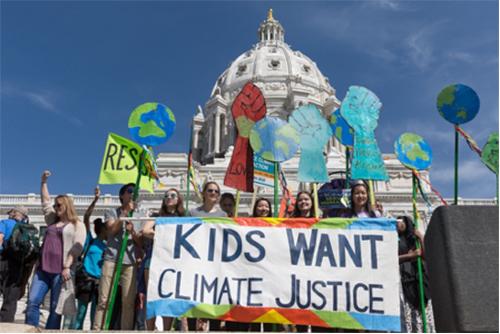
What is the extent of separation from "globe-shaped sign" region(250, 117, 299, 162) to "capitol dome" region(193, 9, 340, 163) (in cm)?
6162

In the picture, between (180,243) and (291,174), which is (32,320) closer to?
(180,243)

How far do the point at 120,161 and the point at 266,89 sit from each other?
67.9 meters

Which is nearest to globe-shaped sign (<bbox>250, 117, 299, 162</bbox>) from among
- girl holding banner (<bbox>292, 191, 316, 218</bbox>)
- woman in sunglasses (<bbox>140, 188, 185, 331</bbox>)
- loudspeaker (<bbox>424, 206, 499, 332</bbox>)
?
girl holding banner (<bbox>292, 191, 316, 218</bbox>)

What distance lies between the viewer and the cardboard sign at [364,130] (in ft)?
25.0

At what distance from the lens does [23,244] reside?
7.67 meters

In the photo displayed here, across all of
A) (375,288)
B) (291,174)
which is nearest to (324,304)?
(375,288)

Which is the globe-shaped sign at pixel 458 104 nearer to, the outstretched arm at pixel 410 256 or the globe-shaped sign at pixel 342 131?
the outstretched arm at pixel 410 256

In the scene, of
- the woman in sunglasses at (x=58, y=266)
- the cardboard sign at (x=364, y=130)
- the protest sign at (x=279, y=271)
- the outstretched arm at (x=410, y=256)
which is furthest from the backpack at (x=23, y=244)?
the outstretched arm at (x=410, y=256)

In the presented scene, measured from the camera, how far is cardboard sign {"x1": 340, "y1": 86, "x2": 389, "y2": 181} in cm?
762

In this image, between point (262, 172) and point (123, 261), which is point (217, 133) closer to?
point (262, 172)

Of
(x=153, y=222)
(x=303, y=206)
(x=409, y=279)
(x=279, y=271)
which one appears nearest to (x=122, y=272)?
(x=153, y=222)

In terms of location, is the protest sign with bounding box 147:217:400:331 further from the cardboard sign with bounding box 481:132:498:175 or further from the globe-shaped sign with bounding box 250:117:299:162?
the cardboard sign with bounding box 481:132:498:175

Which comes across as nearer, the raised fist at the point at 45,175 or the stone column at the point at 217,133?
the raised fist at the point at 45,175

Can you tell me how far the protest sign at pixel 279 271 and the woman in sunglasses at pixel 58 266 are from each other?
1387 mm
